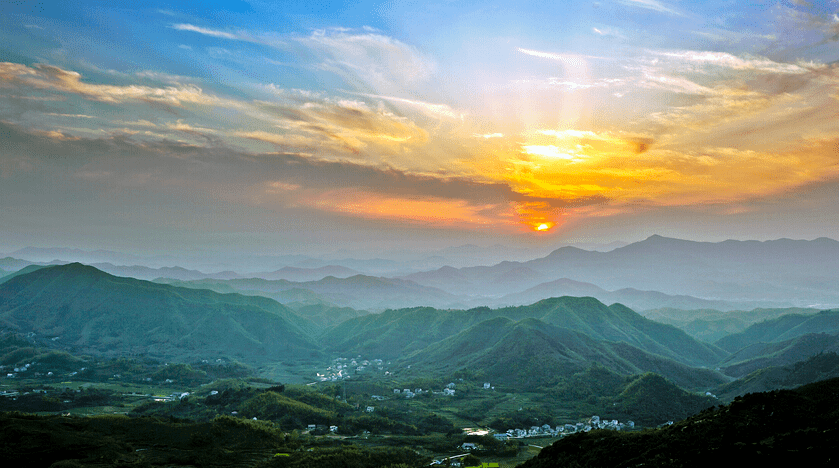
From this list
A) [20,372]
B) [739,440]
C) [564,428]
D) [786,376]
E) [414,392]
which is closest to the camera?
[739,440]

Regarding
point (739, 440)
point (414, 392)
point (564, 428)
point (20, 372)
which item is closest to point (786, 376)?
point (564, 428)

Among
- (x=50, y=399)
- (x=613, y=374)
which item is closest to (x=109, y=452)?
(x=50, y=399)

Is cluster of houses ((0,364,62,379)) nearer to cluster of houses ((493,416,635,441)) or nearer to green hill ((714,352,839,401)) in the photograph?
cluster of houses ((493,416,635,441))

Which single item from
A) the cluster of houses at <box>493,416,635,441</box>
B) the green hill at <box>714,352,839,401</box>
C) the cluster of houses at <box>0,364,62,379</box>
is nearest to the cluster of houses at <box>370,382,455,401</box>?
the cluster of houses at <box>493,416,635,441</box>

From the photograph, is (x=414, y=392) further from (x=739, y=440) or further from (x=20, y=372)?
(x=20, y=372)

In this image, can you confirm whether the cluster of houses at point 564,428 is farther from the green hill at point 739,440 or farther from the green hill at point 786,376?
the green hill at point 739,440

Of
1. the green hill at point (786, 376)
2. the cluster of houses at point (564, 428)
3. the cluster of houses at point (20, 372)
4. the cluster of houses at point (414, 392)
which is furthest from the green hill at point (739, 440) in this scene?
the cluster of houses at point (20, 372)

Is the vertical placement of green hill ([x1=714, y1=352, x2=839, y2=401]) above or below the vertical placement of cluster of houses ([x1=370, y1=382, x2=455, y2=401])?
above

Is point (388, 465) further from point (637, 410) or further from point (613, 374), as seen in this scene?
point (613, 374)
